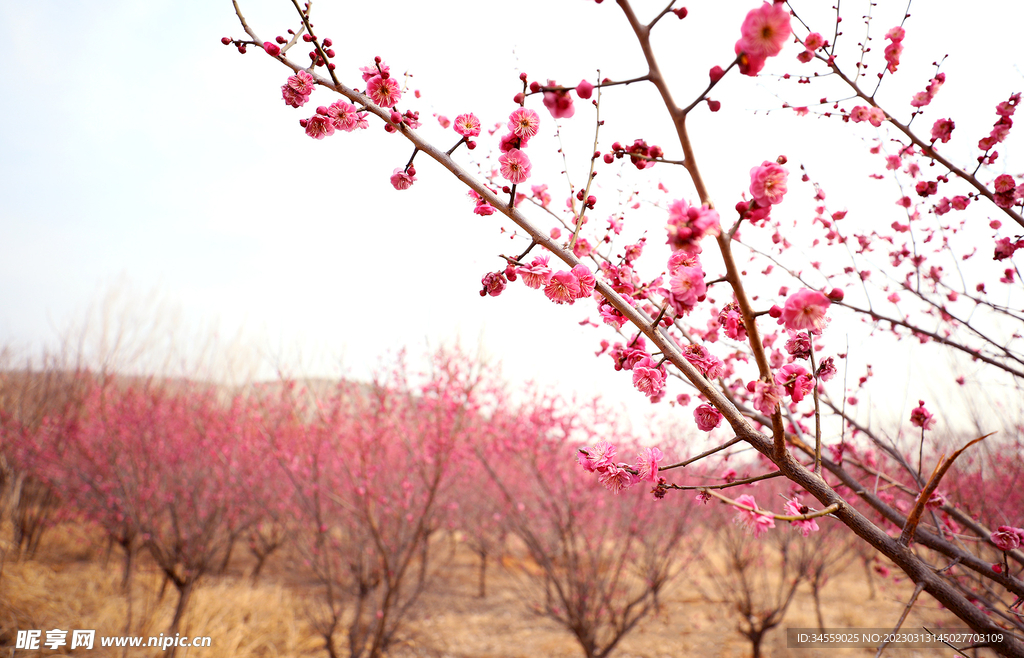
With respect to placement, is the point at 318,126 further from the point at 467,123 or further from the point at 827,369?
the point at 827,369

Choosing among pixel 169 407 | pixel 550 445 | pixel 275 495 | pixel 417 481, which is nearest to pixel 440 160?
pixel 550 445

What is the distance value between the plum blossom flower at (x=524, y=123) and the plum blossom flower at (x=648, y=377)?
2.46 feet

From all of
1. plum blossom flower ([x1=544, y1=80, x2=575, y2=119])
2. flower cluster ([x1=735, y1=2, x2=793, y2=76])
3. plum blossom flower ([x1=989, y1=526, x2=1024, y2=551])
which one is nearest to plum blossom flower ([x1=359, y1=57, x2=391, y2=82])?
plum blossom flower ([x1=544, y1=80, x2=575, y2=119])

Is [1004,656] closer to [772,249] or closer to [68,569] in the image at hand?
[772,249]

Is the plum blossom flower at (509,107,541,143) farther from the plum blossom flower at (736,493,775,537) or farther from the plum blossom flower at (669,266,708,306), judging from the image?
the plum blossom flower at (736,493,775,537)

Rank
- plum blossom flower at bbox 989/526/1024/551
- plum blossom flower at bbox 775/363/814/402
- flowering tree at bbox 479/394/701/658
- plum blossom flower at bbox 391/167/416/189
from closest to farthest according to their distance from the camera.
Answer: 1. plum blossom flower at bbox 775/363/814/402
2. plum blossom flower at bbox 391/167/416/189
3. plum blossom flower at bbox 989/526/1024/551
4. flowering tree at bbox 479/394/701/658

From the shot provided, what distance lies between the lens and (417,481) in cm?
660

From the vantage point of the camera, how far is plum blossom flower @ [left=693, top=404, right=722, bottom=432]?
1258mm

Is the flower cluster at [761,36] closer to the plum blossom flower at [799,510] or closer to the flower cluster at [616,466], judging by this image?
the flower cluster at [616,466]

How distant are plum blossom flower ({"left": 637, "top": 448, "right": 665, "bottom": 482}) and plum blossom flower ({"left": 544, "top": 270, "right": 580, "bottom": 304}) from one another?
479 millimetres

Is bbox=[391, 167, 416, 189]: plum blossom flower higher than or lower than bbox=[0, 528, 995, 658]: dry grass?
higher

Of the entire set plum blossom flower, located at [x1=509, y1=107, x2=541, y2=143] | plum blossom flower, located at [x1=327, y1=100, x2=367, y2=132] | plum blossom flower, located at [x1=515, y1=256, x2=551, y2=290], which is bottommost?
plum blossom flower, located at [x1=515, y1=256, x2=551, y2=290]

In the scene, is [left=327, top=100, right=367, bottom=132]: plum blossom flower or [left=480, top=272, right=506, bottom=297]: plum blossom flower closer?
[left=480, top=272, right=506, bottom=297]: plum blossom flower

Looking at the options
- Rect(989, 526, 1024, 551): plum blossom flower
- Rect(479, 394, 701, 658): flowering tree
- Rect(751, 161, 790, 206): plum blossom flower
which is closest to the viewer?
Rect(751, 161, 790, 206): plum blossom flower
